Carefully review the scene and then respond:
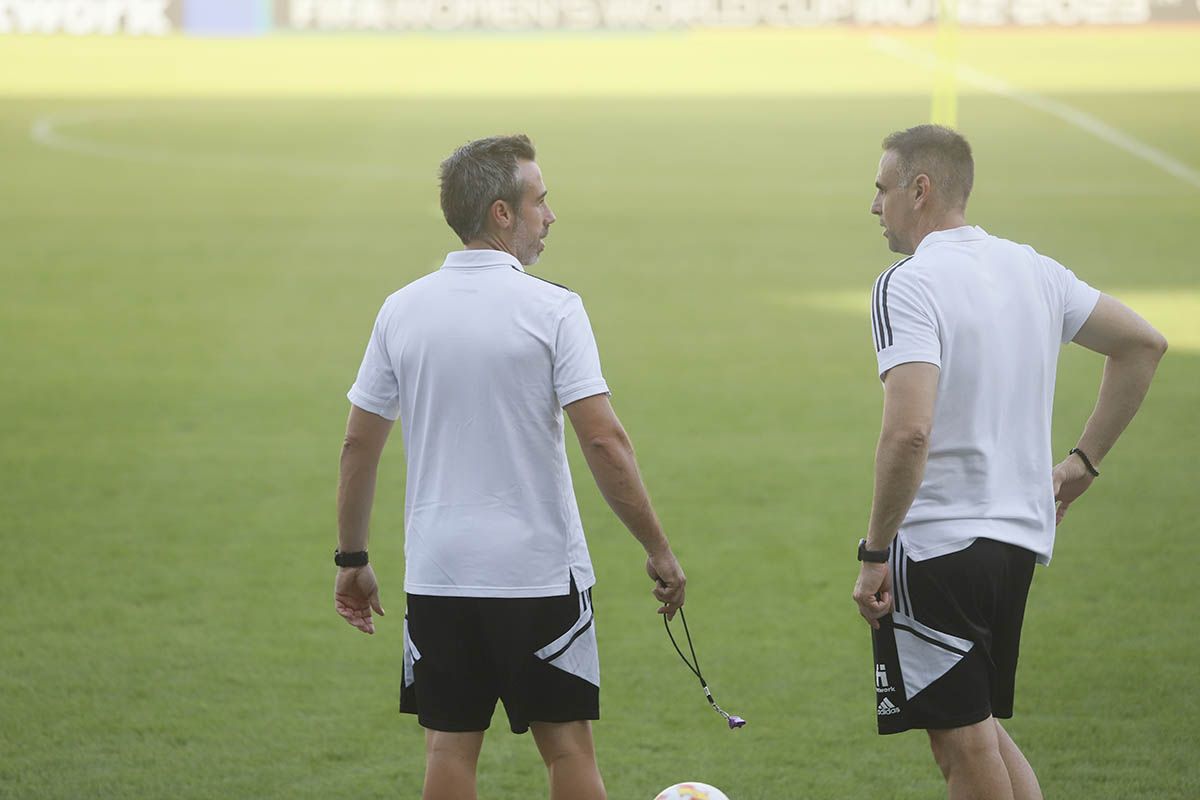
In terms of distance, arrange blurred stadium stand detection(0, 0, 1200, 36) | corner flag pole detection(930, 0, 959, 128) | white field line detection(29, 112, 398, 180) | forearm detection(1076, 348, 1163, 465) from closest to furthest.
A: forearm detection(1076, 348, 1163, 465), corner flag pole detection(930, 0, 959, 128), white field line detection(29, 112, 398, 180), blurred stadium stand detection(0, 0, 1200, 36)

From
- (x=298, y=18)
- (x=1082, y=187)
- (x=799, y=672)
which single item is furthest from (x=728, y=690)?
(x=298, y=18)

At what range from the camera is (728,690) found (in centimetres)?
570

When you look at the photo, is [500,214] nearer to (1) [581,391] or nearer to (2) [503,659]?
(1) [581,391]

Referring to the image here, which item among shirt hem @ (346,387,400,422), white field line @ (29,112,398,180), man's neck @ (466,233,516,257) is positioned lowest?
white field line @ (29,112,398,180)

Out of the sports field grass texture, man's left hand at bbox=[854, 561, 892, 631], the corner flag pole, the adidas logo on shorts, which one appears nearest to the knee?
the adidas logo on shorts

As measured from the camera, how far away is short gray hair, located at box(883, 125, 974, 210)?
12.1 feet

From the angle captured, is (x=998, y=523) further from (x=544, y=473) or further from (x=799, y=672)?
(x=799, y=672)

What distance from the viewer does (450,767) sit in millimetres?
3727

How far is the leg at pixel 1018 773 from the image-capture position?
→ 3859 millimetres

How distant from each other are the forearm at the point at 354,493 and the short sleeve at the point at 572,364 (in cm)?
52

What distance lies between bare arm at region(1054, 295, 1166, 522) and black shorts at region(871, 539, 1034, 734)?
499 millimetres

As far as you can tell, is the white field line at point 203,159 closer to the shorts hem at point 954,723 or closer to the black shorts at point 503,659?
the black shorts at point 503,659

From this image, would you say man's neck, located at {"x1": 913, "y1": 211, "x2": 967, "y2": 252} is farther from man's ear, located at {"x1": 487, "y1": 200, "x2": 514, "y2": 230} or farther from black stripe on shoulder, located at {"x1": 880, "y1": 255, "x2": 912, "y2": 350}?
man's ear, located at {"x1": 487, "y1": 200, "x2": 514, "y2": 230}

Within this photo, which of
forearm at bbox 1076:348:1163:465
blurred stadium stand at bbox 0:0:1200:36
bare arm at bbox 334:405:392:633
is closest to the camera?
bare arm at bbox 334:405:392:633
